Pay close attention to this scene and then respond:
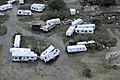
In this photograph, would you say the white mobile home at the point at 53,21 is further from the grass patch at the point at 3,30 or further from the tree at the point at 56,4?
the grass patch at the point at 3,30

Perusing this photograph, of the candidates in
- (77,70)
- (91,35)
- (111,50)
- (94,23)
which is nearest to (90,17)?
(94,23)

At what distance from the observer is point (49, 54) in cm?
Result: 2069

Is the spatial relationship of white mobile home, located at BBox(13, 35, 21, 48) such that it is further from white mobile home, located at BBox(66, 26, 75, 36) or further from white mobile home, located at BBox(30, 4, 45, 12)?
white mobile home, located at BBox(30, 4, 45, 12)

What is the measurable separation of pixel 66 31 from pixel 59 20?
132 cm

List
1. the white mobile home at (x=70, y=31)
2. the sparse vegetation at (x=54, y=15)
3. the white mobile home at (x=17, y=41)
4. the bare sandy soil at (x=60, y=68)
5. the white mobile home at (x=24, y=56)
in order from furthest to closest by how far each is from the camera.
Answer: the sparse vegetation at (x=54, y=15), the white mobile home at (x=70, y=31), the white mobile home at (x=17, y=41), the white mobile home at (x=24, y=56), the bare sandy soil at (x=60, y=68)

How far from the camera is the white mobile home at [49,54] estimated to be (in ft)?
67.5

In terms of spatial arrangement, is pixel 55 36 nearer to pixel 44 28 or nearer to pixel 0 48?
pixel 44 28

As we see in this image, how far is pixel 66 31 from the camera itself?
22.9 meters

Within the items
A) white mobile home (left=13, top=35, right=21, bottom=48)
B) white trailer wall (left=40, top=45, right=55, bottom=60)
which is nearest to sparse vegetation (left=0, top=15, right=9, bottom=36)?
white mobile home (left=13, top=35, right=21, bottom=48)

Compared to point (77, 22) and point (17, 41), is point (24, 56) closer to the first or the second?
point (17, 41)

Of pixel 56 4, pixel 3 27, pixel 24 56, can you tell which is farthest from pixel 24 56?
pixel 56 4

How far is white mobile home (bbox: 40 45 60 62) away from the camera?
67.5 feet

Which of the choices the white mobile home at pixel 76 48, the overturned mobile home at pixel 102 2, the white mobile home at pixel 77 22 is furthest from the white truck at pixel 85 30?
the overturned mobile home at pixel 102 2

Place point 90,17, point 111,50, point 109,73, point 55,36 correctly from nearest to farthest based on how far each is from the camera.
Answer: point 109,73
point 111,50
point 55,36
point 90,17
